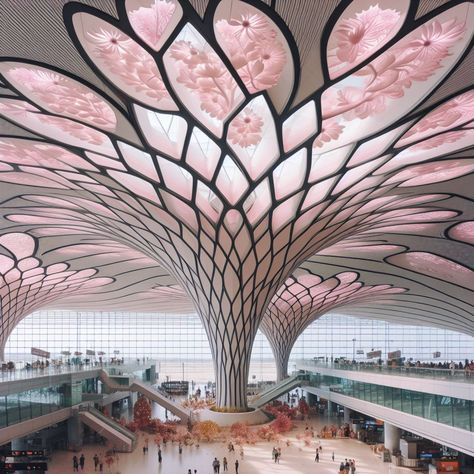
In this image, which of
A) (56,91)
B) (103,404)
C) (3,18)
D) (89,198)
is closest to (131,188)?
(89,198)

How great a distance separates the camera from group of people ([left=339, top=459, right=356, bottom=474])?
90.0 ft

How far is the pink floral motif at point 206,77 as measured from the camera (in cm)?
1498

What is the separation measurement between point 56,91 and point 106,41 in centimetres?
327

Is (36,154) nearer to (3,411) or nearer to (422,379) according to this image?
(3,411)

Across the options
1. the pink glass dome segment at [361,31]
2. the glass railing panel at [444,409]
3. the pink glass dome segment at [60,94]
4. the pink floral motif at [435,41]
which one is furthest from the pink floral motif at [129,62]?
the glass railing panel at [444,409]

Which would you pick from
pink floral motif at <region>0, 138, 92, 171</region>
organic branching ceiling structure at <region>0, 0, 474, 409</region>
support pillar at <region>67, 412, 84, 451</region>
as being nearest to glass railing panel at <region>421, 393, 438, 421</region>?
organic branching ceiling structure at <region>0, 0, 474, 409</region>

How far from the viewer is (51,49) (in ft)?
46.7

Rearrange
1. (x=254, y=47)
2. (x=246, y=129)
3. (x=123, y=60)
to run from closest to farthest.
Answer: (x=254, y=47) → (x=123, y=60) → (x=246, y=129)

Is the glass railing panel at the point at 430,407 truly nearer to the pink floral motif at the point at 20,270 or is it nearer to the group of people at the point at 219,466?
the group of people at the point at 219,466

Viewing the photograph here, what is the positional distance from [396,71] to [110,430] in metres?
27.6

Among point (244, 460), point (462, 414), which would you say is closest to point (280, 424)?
point (244, 460)

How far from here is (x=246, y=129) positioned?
Result: 19547 mm

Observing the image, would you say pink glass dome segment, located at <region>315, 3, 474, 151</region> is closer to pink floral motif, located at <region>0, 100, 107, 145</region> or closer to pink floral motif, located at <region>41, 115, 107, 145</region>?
pink floral motif, located at <region>41, 115, 107, 145</region>

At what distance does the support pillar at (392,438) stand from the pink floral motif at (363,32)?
24.5m
